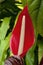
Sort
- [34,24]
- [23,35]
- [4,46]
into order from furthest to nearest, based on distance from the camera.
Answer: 1. [4,46]
2. [34,24]
3. [23,35]

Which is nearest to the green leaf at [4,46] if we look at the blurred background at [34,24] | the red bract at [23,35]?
the blurred background at [34,24]

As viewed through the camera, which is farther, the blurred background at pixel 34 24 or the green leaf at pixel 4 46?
the green leaf at pixel 4 46

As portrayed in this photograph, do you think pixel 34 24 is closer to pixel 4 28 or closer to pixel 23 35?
pixel 23 35

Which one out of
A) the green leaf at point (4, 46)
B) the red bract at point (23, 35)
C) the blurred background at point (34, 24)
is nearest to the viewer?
the red bract at point (23, 35)

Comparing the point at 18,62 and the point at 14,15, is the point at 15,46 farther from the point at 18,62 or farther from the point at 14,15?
the point at 14,15

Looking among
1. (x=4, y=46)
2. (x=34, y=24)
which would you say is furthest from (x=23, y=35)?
(x=4, y=46)

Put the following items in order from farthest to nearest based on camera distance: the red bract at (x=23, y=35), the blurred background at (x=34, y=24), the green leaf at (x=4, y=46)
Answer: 1. the green leaf at (x=4, y=46)
2. the blurred background at (x=34, y=24)
3. the red bract at (x=23, y=35)

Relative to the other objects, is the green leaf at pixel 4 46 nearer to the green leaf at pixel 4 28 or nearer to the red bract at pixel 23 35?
the green leaf at pixel 4 28

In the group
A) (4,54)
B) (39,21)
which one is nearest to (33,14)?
(39,21)

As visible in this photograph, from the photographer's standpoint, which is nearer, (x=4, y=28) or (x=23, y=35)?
(x=23, y=35)
